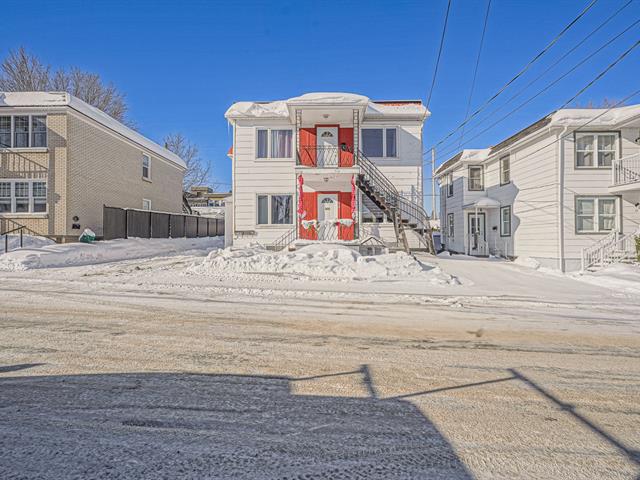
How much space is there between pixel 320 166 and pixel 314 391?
575 inches

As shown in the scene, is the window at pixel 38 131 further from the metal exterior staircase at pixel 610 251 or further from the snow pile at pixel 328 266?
the metal exterior staircase at pixel 610 251

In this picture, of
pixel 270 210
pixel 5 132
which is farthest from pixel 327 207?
pixel 5 132

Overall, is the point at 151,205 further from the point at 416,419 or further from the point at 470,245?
the point at 416,419

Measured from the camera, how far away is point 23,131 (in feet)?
58.8

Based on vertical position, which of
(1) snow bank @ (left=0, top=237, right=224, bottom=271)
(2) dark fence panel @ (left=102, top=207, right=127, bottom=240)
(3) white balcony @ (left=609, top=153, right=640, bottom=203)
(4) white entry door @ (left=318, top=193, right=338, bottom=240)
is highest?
(3) white balcony @ (left=609, top=153, right=640, bottom=203)

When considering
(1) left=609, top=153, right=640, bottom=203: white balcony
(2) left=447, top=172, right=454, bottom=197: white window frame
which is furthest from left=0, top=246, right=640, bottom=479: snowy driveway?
(2) left=447, top=172, right=454, bottom=197: white window frame

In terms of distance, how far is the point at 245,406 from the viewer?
316 centimetres

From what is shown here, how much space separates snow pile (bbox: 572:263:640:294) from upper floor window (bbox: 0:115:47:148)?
77.7ft

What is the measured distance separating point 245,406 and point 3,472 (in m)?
1.59

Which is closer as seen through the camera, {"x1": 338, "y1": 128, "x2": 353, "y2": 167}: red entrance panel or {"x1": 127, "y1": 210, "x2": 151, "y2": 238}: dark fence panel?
{"x1": 338, "y1": 128, "x2": 353, "y2": 167}: red entrance panel

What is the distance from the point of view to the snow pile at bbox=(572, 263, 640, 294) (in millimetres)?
10422

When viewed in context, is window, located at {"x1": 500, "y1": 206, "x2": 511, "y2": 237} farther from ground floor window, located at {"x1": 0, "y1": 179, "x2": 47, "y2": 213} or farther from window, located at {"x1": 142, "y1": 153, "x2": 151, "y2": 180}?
ground floor window, located at {"x1": 0, "y1": 179, "x2": 47, "y2": 213}

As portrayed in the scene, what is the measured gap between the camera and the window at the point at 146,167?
24.4m

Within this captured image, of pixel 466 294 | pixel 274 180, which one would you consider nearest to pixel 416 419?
pixel 466 294
